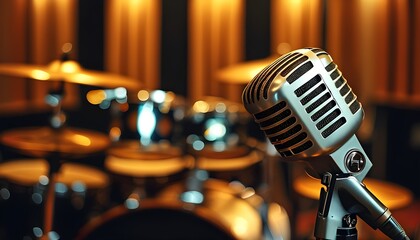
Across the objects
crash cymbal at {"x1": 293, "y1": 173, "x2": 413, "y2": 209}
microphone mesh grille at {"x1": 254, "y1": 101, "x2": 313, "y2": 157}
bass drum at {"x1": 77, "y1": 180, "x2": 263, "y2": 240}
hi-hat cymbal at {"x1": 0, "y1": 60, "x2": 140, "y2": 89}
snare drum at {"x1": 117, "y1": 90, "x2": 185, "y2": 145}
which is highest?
microphone mesh grille at {"x1": 254, "y1": 101, "x2": 313, "y2": 157}

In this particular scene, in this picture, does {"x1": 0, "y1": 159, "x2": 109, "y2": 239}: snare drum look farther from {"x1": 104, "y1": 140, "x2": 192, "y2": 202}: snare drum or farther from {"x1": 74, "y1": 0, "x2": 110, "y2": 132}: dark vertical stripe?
{"x1": 74, "y1": 0, "x2": 110, "y2": 132}: dark vertical stripe

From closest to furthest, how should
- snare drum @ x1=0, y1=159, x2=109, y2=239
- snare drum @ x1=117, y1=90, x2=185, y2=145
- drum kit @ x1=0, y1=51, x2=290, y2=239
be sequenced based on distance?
drum kit @ x1=0, y1=51, x2=290, y2=239 < snare drum @ x1=0, y1=159, x2=109, y2=239 < snare drum @ x1=117, y1=90, x2=185, y2=145

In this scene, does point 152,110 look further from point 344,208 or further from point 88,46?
point 344,208

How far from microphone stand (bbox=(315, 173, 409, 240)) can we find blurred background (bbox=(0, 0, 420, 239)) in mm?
Result: 2298

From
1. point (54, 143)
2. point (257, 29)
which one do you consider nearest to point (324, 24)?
point (257, 29)

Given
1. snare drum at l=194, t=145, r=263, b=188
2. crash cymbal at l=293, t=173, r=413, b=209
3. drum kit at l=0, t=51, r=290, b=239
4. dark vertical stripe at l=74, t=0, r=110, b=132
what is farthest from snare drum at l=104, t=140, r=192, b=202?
dark vertical stripe at l=74, t=0, r=110, b=132

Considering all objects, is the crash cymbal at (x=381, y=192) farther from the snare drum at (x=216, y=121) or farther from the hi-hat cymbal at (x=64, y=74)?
the hi-hat cymbal at (x=64, y=74)

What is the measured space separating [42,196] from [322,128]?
2289 millimetres

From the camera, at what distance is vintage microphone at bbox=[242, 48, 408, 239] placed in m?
0.96

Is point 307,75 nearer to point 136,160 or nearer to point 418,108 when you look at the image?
point 136,160

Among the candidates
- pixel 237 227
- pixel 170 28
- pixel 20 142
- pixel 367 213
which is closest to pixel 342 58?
pixel 170 28

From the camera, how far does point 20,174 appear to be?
10.5 feet

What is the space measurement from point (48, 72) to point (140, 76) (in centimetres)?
246

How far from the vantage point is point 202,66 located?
16.3ft
